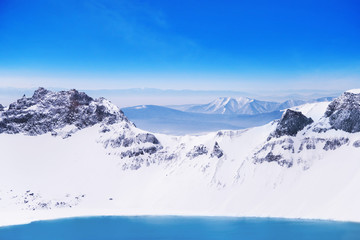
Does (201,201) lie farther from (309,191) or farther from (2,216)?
(2,216)

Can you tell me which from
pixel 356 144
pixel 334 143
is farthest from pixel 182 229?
pixel 356 144

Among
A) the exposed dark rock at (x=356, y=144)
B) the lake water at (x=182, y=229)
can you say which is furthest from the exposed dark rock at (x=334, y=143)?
the lake water at (x=182, y=229)

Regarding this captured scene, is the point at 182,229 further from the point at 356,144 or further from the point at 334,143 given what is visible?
the point at 356,144

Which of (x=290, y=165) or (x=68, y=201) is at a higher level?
(x=290, y=165)

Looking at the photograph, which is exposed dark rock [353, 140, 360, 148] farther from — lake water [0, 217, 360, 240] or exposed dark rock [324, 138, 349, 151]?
lake water [0, 217, 360, 240]

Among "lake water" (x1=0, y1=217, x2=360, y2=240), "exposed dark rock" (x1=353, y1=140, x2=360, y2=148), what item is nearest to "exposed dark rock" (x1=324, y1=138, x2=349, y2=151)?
"exposed dark rock" (x1=353, y1=140, x2=360, y2=148)

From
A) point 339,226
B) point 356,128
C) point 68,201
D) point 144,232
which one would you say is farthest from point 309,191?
point 68,201

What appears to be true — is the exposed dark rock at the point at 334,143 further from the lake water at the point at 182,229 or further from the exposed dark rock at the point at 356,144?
the lake water at the point at 182,229

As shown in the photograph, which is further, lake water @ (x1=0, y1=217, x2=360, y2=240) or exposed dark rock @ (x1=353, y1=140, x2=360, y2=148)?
exposed dark rock @ (x1=353, y1=140, x2=360, y2=148)
